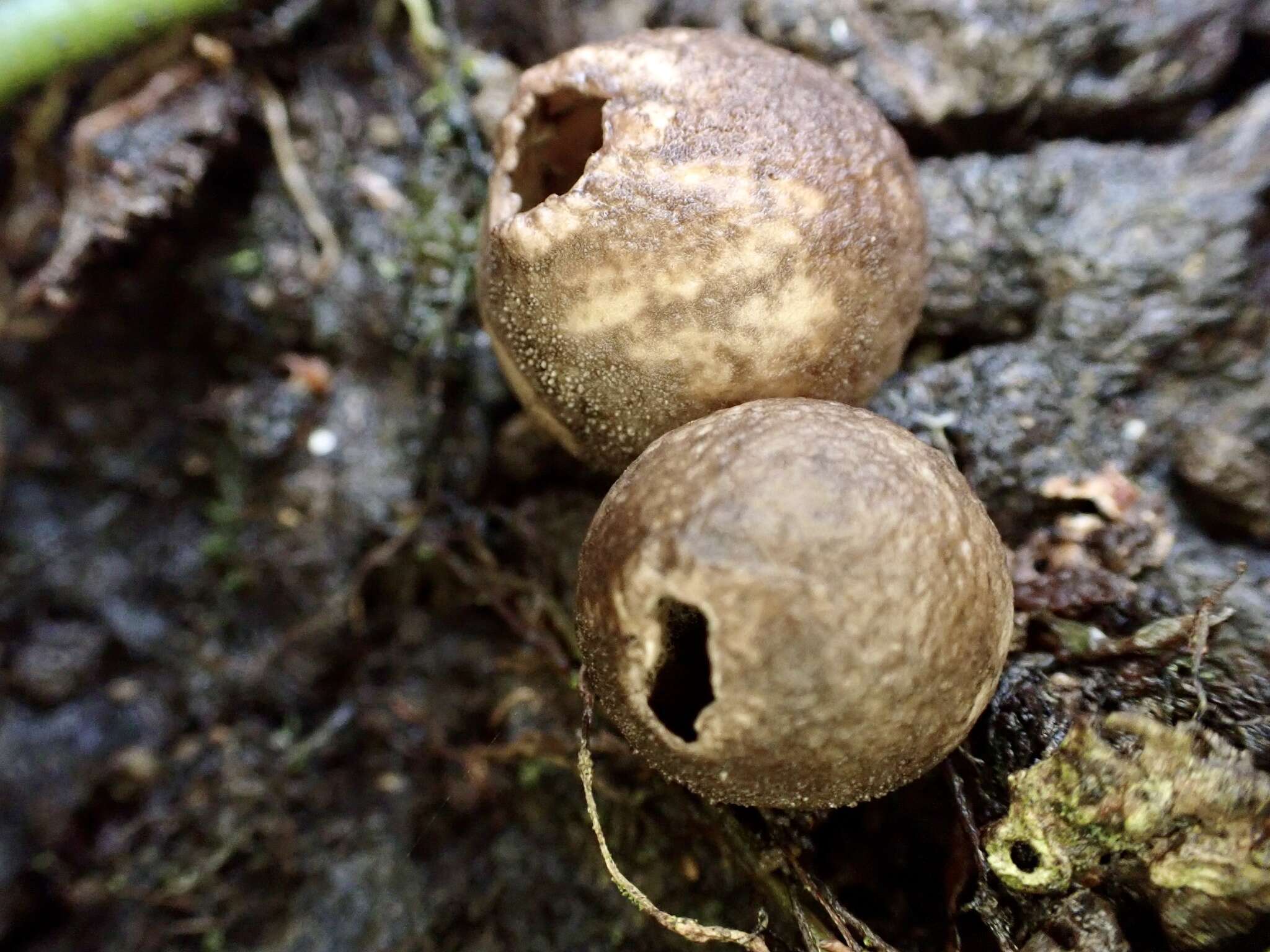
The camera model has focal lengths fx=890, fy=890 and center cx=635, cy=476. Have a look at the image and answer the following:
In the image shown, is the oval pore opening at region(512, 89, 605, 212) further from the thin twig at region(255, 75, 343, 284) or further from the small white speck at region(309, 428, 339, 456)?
the small white speck at region(309, 428, 339, 456)

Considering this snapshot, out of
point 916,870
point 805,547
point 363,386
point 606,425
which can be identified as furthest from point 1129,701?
point 363,386

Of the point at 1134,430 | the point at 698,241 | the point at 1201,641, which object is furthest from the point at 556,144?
the point at 1201,641

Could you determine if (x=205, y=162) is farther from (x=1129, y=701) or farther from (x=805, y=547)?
(x=1129, y=701)

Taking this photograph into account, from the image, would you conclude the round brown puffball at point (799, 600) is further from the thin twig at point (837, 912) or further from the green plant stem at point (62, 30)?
the green plant stem at point (62, 30)

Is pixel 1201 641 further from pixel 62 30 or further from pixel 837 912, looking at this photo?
pixel 62 30

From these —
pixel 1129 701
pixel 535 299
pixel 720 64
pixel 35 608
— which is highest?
pixel 720 64

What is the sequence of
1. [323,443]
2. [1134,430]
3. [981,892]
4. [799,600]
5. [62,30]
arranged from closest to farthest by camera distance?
[799,600]
[981,892]
[1134,430]
[62,30]
[323,443]
